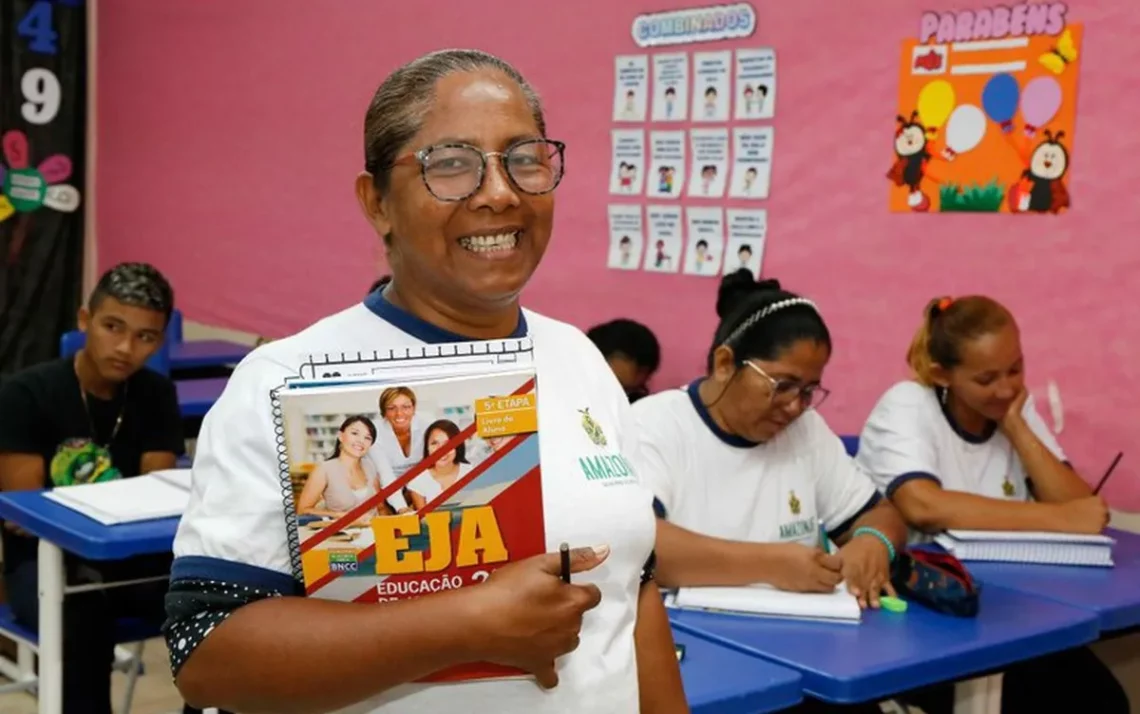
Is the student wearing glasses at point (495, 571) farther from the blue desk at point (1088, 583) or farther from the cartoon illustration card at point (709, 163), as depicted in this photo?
the cartoon illustration card at point (709, 163)

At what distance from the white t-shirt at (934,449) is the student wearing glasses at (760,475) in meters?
0.24

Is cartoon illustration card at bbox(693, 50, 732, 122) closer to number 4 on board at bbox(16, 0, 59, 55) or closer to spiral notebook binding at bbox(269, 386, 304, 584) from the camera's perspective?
spiral notebook binding at bbox(269, 386, 304, 584)

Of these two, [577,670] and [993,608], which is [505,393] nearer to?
[577,670]

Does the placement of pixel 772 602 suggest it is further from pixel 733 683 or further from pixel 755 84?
pixel 755 84

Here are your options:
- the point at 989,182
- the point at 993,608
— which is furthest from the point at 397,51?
the point at 993,608

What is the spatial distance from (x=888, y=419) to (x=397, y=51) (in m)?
2.95

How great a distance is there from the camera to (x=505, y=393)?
43.1 inches

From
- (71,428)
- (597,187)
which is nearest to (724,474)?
(71,428)

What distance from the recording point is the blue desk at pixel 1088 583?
7.92 feet

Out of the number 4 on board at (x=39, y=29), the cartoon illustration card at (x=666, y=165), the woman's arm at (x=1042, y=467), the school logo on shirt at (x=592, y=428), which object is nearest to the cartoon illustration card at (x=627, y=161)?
the cartoon illustration card at (x=666, y=165)

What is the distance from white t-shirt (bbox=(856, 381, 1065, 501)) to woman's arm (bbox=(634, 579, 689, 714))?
1.60m

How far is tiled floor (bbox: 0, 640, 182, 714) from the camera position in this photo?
3615 mm

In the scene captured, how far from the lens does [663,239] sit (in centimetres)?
409

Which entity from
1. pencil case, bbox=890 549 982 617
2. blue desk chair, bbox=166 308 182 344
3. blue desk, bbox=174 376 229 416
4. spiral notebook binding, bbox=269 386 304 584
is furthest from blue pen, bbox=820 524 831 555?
blue desk chair, bbox=166 308 182 344
